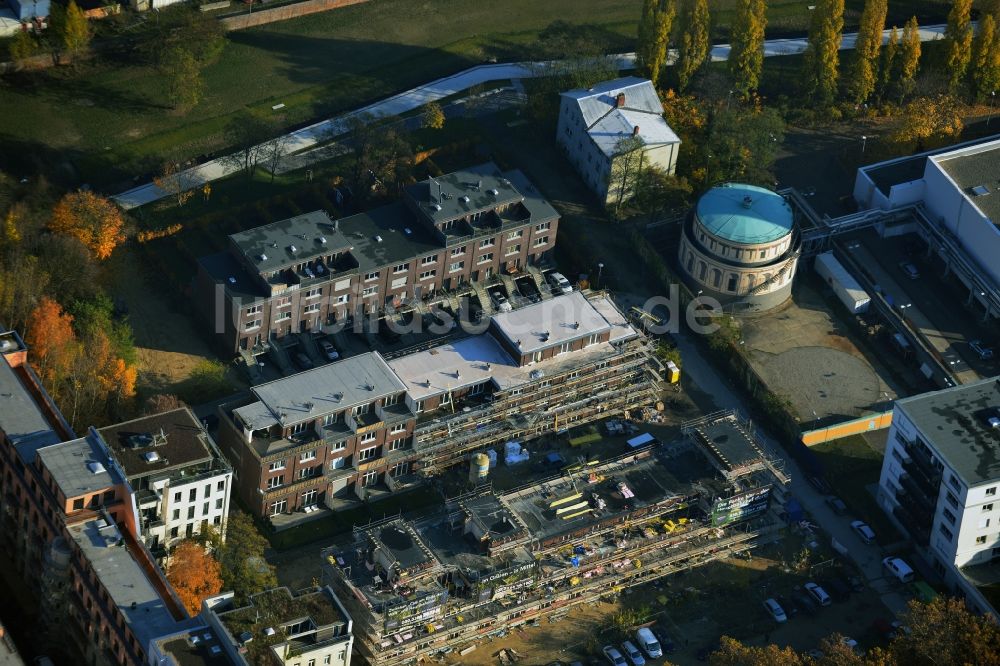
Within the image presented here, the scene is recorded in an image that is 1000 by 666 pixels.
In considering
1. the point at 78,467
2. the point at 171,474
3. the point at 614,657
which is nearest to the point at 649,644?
the point at 614,657

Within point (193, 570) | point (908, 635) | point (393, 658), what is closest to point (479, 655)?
point (393, 658)

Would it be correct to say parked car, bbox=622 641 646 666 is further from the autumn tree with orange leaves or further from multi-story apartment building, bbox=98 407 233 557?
multi-story apartment building, bbox=98 407 233 557

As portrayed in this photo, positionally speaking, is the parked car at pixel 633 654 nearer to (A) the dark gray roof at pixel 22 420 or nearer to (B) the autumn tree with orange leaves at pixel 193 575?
(B) the autumn tree with orange leaves at pixel 193 575

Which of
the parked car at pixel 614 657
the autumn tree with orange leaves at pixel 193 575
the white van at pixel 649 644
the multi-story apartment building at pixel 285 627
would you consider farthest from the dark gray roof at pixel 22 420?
the white van at pixel 649 644

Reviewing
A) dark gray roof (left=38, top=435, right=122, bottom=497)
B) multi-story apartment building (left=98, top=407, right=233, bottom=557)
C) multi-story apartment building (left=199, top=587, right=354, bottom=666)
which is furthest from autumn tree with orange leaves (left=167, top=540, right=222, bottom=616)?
dark gray roof (left=38, top=435, right=122, bottom=497)

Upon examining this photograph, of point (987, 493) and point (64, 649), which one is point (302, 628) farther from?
point (987, 493)
